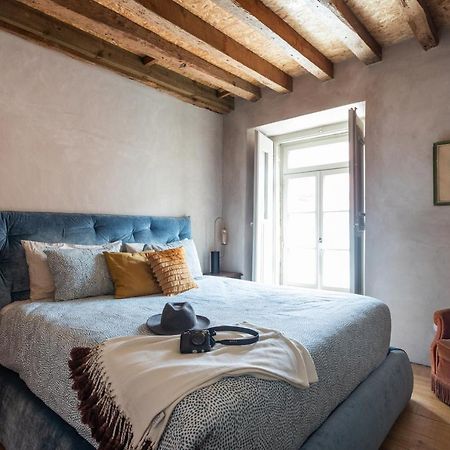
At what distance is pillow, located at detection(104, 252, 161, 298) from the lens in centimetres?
220

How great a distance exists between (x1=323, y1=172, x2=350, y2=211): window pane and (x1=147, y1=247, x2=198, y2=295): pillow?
7.30 ft

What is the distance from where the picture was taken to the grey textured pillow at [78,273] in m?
2.05

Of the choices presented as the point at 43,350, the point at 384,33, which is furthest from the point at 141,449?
the point at 384,33

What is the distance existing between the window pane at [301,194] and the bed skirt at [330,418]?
2456 millimetres

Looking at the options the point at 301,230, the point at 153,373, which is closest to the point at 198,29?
the point at 153,373

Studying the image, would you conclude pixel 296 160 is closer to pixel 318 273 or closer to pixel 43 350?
pixel 318 273

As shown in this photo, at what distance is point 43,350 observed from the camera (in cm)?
149

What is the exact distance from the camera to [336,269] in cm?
383

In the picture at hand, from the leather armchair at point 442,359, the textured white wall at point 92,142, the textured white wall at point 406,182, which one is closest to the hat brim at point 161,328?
the textured white wall at point 92,142

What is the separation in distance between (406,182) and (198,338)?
8.04 feet

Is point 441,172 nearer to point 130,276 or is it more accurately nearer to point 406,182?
point 406,182

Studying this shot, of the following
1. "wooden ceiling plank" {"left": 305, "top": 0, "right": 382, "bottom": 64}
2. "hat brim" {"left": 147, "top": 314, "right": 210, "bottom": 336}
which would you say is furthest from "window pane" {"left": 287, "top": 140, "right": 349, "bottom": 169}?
"hat brim" {"left": 147, "top": 314, "right": 210, "bottom": 336}

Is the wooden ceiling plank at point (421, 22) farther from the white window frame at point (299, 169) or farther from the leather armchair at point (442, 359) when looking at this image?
the leather armchair at point (442, 359)

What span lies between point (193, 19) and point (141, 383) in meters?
2.55
